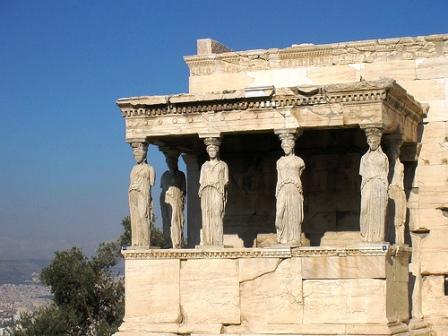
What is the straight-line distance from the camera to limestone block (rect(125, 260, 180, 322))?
55.1 feet

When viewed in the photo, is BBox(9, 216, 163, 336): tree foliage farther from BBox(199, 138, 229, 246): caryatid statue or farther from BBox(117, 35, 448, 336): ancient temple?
BBox(199, 138, 229, 246): caryatid statue

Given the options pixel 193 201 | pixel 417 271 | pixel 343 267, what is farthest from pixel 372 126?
pixel 193 201

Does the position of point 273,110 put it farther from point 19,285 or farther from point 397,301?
point 19,285

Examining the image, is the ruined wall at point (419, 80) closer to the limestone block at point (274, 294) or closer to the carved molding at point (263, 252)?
the carved molding at point (263, 252)

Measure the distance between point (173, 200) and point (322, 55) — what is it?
3.39 m

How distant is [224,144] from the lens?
18984mm

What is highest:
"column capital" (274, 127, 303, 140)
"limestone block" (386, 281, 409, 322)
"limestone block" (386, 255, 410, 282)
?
"column capital" (274, 127, 303, 140)

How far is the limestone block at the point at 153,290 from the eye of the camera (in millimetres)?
16797

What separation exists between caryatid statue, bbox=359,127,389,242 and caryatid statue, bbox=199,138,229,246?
81.7 inches

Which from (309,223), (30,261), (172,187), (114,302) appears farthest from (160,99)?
(30,261)

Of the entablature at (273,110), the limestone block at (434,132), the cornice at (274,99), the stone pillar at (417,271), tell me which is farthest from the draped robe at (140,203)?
the limestone block at (434,132)

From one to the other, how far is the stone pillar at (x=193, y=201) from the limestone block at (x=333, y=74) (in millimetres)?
2401

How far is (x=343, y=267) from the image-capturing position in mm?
15945

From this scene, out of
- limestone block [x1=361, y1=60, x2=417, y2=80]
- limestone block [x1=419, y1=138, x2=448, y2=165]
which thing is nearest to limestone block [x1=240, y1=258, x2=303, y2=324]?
limestone block [x1=419, y1=138, x2=448, y2=165]
